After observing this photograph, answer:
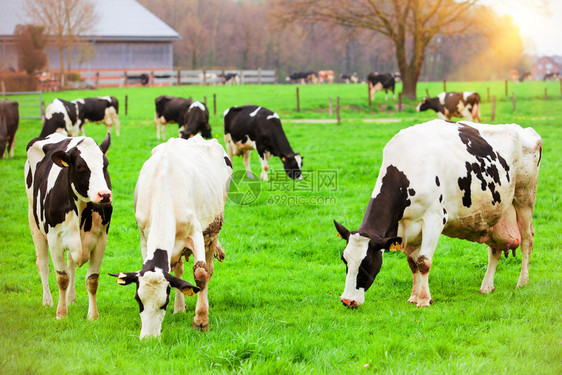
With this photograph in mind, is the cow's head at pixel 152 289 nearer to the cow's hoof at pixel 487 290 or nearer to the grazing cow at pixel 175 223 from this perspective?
the grazing cow at pixel 175 223

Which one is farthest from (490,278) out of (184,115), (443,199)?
(184,115)

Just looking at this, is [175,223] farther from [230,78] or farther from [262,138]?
[230,78]

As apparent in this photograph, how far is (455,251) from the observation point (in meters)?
Result: 8.39

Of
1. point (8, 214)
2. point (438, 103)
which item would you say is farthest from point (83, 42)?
point (8, 214)

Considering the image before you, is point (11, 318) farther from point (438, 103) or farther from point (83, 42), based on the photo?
point (83, 42)

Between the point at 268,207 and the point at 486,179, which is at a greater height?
the point at 486,179

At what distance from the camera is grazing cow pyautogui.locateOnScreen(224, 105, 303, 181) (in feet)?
44.8

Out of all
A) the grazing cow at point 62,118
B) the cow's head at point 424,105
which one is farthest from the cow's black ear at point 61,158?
the cow's head at point 424,105

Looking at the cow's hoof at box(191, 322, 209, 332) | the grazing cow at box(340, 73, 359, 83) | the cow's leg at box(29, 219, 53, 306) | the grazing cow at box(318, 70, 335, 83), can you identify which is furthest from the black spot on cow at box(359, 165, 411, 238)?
the grazing cow at box(340, 73, 359, 83)

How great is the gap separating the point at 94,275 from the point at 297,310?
2189mm

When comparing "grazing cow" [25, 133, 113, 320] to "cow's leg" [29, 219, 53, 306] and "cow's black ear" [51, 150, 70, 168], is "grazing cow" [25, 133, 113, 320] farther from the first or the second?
"cow's leg" [29, 219, 53, 306]

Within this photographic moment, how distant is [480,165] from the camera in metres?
6.62

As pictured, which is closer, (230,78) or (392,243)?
(392,243)

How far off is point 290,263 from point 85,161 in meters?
3.44
